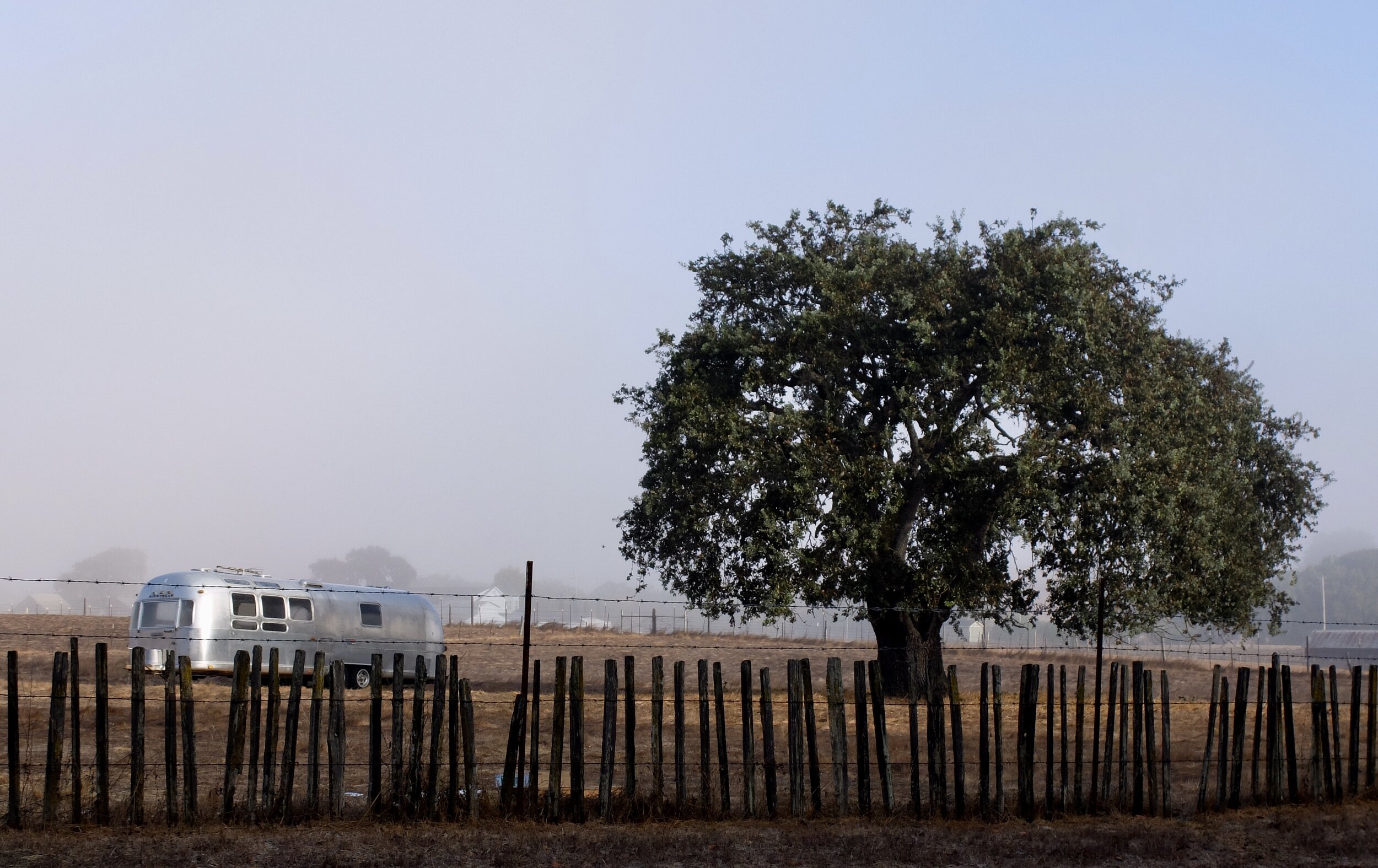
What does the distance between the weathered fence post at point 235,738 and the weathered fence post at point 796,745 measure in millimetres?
4949

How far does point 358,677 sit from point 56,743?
17.2 m

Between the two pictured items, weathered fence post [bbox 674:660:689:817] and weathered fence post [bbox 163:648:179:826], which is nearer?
weathered fence post [bbox 163:648:179:826]

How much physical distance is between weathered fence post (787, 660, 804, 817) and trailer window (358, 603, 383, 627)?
1791 cm

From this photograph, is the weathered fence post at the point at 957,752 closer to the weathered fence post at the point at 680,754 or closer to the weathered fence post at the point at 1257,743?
the weathered fence post at the point at 1257,743

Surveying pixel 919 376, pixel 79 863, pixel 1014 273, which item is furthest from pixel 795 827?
pixel 1014 273

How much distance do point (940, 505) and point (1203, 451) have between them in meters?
5.51

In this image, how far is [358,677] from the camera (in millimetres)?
27047

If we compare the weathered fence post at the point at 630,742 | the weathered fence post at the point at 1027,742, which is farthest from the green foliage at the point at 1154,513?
the weathered fence post at the point at 630,742

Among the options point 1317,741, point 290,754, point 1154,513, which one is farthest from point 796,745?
point 1154,513

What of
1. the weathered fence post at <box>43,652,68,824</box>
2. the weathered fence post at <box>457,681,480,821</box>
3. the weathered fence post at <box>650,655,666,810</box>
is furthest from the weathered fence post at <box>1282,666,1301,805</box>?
the weathered fence post at <box>43,652,68,824</box>

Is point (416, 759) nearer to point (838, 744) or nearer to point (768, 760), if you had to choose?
point (768, 760)

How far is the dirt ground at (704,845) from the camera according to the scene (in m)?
9.45

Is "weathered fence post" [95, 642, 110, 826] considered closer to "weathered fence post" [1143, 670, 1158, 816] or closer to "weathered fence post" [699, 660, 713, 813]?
"weathered fence post" [699, 660, 713, 813]

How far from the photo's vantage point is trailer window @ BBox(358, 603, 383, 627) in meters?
27.3
